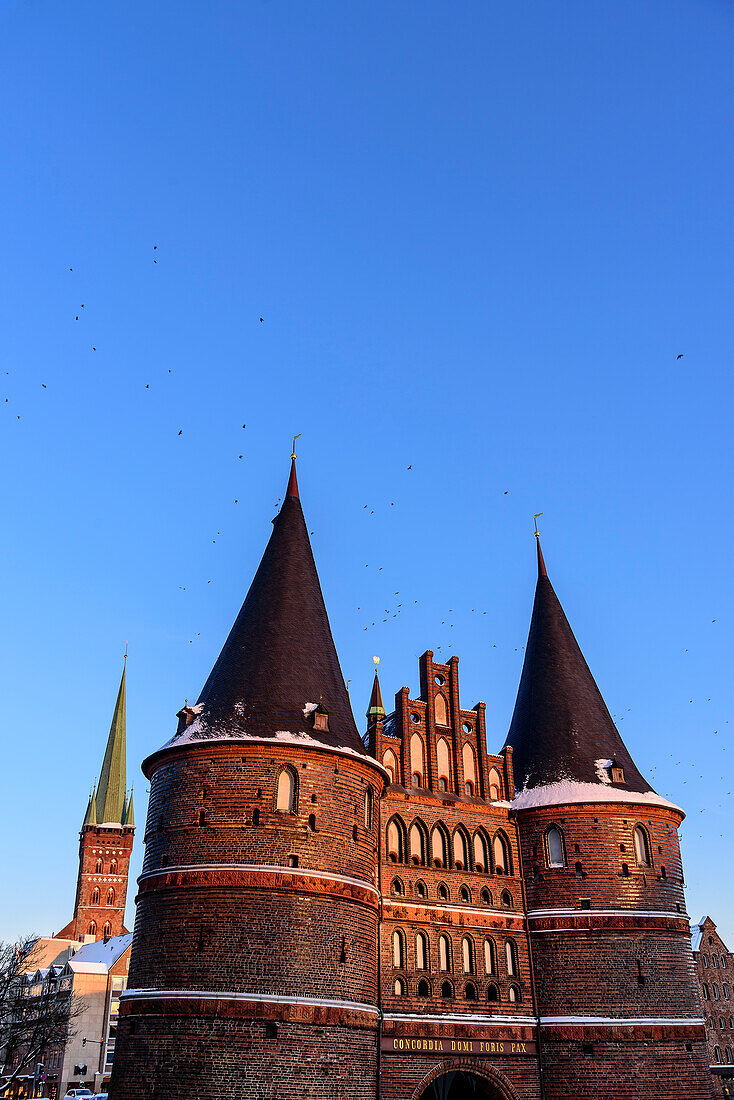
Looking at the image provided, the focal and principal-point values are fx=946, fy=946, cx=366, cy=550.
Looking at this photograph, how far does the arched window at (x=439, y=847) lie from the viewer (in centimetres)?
3148

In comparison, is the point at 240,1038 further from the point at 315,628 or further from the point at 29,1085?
the point at 29,1085

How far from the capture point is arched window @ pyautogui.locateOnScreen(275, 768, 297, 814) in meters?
26.3

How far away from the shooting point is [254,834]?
25.7 meters

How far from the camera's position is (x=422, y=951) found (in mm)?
29844

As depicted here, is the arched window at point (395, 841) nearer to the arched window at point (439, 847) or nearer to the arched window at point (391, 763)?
the arched window at point (439, 847)

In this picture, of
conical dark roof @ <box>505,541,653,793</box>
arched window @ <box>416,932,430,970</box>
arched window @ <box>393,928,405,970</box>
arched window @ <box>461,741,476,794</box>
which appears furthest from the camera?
conical dark roof @ <box>505,541,653,793</box>

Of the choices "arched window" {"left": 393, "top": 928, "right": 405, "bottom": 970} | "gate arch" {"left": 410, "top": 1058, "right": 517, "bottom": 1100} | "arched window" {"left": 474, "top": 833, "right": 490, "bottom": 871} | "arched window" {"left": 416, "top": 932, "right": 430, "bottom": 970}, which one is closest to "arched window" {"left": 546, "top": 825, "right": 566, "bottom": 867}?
"arched window" {"left": 474, "top": 833, "right": 490, "bottom": 871}

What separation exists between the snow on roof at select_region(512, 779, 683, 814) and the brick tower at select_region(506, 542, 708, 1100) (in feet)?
0.14

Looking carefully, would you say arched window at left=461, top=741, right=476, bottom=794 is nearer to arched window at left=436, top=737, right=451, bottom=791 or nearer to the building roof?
arched window at left=436, top=737, right=451, bottom=791

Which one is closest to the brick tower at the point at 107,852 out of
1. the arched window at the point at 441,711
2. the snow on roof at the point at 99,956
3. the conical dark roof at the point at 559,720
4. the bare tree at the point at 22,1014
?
the snow on roof at the point at 99,956

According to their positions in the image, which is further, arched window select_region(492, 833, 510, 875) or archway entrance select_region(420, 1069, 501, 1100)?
arched window select_region(492, 833, 510, 875)

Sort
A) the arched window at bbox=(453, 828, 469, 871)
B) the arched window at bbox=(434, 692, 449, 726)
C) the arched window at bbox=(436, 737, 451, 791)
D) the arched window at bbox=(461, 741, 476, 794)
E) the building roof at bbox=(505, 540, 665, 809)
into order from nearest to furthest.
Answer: the arched window at bbox=(453, 828, 469, 871), the arched window at bbox=(436, 737, 451, 791), the arched window at bbox=(461, 741, 476, 794), the arched window at bbox=(434, 692, 449, 726), the building roof at bbox=(505, 540, 665, 809)

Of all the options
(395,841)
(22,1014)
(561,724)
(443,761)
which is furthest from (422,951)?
(22,1014)

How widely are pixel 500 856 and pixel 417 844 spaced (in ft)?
11.8
